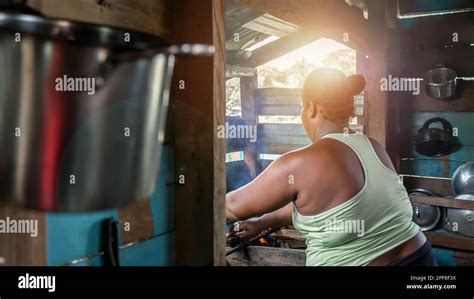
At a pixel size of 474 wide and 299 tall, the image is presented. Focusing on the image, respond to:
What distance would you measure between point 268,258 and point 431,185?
9.07 feet

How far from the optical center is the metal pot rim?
64 cm

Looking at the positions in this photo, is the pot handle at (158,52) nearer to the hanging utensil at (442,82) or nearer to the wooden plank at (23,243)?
the wooden plank at (23,243)

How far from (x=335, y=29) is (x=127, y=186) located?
2.87 meters

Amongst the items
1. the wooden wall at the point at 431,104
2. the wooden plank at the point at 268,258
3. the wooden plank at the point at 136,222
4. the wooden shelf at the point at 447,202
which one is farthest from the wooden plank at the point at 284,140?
the wooden plank at the point at 136,222

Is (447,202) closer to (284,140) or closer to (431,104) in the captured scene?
(431,104)

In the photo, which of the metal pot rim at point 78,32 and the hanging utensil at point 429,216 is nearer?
the metal pot rim at point 78,32

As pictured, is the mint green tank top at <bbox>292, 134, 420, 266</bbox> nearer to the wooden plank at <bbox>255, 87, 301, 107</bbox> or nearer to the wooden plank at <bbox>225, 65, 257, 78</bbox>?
the wooden plank at <bbox>225, 65, 257, 78</bbox>

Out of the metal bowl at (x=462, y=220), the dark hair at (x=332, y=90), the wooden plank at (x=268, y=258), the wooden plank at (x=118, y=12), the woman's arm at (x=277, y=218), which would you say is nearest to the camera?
the wooden plank at (x=118, y=12)

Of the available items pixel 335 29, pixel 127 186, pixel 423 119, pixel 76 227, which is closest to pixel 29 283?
pixel 76 227

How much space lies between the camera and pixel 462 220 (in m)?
3.85

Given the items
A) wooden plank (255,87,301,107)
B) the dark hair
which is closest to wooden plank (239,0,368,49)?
the dark hair

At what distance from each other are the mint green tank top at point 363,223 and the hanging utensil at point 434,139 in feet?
8.39

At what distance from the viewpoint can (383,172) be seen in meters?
1.79

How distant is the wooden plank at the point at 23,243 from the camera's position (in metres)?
0.97
